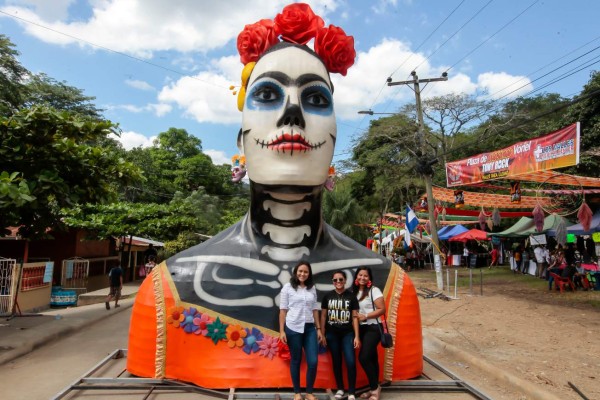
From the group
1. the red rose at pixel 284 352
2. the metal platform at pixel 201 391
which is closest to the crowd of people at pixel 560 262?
the metal platform at pixel 201 391

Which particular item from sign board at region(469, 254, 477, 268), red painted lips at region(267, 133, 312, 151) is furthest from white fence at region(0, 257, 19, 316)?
sign board at region(469, 254, 477, 268)

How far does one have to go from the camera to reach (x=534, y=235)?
54.7 feet

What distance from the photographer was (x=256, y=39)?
15.6 ft

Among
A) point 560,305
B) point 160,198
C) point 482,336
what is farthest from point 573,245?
point 160,198

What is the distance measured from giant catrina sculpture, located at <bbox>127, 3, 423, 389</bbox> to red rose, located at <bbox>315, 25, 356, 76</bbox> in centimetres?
1

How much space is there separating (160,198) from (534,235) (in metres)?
28.2

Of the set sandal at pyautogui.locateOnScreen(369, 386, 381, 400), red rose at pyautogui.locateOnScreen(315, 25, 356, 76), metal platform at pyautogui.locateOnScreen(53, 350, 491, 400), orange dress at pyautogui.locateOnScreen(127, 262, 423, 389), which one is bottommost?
metal platform at pyautogui.locateOnScreen(53, 350, 491, 400)

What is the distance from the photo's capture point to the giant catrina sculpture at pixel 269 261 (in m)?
4.19

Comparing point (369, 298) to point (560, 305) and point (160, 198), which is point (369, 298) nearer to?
point (560, 305)

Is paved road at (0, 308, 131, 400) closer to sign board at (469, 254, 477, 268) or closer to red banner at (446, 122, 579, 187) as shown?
red banner at (446, 122, 579, 187)

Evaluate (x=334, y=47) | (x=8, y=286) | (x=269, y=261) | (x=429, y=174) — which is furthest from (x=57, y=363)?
(x=429, y=174)

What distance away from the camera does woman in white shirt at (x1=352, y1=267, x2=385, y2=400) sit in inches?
154

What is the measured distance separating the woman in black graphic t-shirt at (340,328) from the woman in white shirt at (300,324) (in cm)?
9

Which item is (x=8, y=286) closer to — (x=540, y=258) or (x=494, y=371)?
(x=494, y=371)
